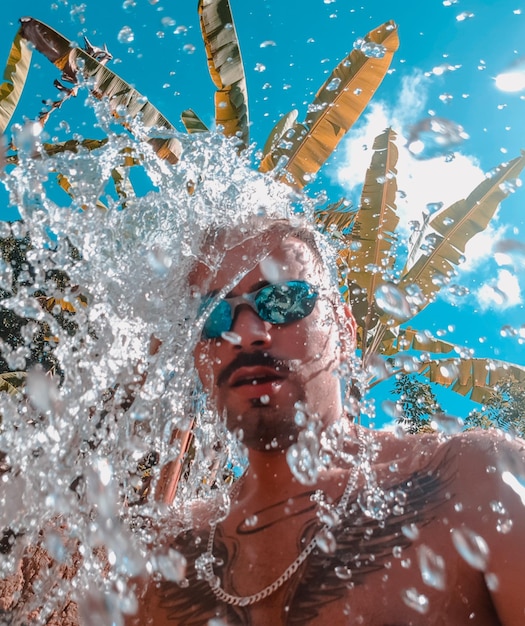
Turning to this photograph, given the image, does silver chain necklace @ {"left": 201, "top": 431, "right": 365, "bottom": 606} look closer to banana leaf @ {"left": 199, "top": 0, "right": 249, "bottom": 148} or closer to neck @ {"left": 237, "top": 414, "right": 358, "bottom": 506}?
neck @ {"left": 237, "top": 414, "right": 358, "bottom": 506}

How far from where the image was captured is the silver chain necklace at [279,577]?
1955 millimetres

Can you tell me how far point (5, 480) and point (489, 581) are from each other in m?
2.10

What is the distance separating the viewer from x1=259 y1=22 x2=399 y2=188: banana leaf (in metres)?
5.14

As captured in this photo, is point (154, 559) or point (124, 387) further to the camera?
point (124, 387)

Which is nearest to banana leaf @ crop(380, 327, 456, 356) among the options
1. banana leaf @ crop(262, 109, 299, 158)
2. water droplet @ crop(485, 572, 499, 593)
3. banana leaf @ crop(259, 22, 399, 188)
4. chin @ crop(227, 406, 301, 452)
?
banana leaf @ crop(259, 22, 399, 188)

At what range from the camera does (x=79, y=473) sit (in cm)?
256

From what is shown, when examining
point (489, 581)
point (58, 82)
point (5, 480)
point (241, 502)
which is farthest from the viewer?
point (58, 82)

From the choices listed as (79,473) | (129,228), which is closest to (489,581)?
(79,473)

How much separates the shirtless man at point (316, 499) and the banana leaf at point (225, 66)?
3122 millimetres

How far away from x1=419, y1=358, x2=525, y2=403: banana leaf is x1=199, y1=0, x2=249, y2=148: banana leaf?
10.8 feet

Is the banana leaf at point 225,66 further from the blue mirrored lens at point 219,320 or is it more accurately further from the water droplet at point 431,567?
the water droplet at point 431,567

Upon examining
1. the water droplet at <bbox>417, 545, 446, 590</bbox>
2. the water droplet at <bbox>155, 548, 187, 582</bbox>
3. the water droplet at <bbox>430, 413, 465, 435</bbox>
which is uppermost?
the water droplet at <bbox>430, 413, 465, 435</bbox>

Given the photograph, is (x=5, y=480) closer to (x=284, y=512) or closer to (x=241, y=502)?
(x=241, y=502)

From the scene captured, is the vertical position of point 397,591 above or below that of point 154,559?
above
